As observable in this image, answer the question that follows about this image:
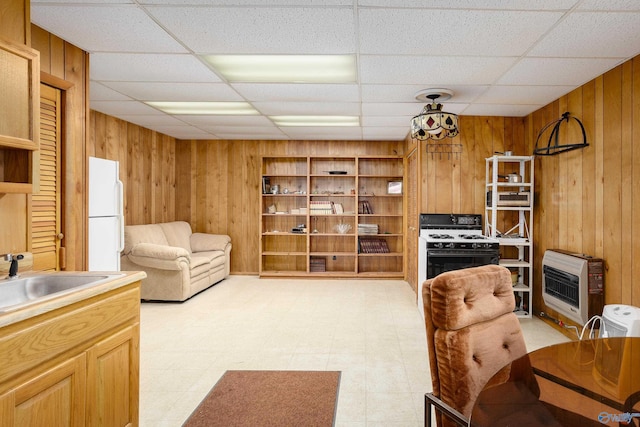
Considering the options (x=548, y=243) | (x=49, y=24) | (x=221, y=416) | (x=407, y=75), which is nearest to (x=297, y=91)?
(x=407, y=75)

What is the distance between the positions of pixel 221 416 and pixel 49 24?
108 inches

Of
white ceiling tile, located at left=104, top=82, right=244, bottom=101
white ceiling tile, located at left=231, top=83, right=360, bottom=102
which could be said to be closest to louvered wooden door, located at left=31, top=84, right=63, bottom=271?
white ceiling tile, located at left=104, top=82, right=244, bottom=101

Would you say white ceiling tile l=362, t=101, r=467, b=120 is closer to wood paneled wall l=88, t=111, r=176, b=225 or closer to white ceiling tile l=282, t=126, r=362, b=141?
white ceiling tile l=282, t=126, r=362, b=141

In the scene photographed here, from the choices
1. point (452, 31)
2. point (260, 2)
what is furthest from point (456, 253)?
point (260, 2)

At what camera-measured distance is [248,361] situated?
3.09m

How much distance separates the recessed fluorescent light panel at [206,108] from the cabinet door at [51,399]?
3371 millimetres

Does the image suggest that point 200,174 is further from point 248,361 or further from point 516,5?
point 516,5

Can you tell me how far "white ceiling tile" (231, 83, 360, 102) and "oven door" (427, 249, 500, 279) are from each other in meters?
1.95

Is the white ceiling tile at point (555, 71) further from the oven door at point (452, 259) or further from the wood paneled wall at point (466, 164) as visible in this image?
the oven door at point (452, 259)

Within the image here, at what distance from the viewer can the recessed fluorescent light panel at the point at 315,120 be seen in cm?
502

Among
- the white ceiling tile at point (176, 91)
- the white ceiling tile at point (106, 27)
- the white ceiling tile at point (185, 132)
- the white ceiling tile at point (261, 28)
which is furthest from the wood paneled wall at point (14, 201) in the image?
the white ceiling tile at point (185, 132)

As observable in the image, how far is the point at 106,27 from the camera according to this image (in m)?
2.48

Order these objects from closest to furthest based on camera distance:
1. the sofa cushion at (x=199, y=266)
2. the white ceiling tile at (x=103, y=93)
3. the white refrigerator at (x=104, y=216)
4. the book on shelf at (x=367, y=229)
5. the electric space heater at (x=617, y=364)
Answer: the electric space heater at (x=617, y=364) < the white refrigerator at (x=104, y=216) < the white ceiling tile at (x=103, y=93) < the sofa cushion at (x=199, y=266) < the book on shelf at (x=367, y=229)

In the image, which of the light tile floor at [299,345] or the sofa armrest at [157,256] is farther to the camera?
the sofa armrest at [157,256]
